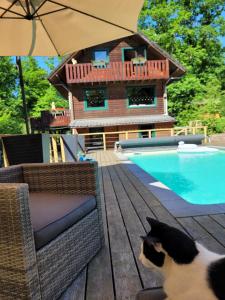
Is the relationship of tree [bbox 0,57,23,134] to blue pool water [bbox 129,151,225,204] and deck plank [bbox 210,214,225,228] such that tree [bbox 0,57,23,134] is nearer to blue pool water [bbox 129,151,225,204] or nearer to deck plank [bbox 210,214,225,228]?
blue pool water [bbox 129,151,225,204]

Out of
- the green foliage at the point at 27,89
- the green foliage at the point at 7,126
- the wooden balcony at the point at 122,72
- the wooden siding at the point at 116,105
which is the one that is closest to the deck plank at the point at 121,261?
the wooden balcony at the point at 122,72

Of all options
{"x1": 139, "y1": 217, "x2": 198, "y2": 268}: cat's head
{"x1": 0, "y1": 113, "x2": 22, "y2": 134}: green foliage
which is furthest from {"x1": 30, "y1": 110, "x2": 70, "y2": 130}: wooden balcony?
{"x1": 139, "y1": 217, "x2": 198, "y2": 268}: cat's head

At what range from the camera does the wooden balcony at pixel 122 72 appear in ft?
44.3

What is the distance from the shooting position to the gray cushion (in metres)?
1.37

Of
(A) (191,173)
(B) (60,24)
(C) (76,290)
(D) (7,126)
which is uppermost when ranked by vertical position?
(B) (60,24)

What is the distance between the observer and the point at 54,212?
5.14 ft

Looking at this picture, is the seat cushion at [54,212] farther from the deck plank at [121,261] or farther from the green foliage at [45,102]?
the green foliage at [45,102]

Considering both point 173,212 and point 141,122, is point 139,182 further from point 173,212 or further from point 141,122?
point 141,122

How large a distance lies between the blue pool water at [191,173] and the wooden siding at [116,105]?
601cm

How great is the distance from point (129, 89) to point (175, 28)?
7.00 metres

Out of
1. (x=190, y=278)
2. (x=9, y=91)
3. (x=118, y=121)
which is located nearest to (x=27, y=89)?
(x=9, y=91)

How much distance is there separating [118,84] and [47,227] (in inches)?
535

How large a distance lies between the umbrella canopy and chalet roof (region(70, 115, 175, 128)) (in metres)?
10.2

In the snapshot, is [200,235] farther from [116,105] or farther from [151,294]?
[116,105]
